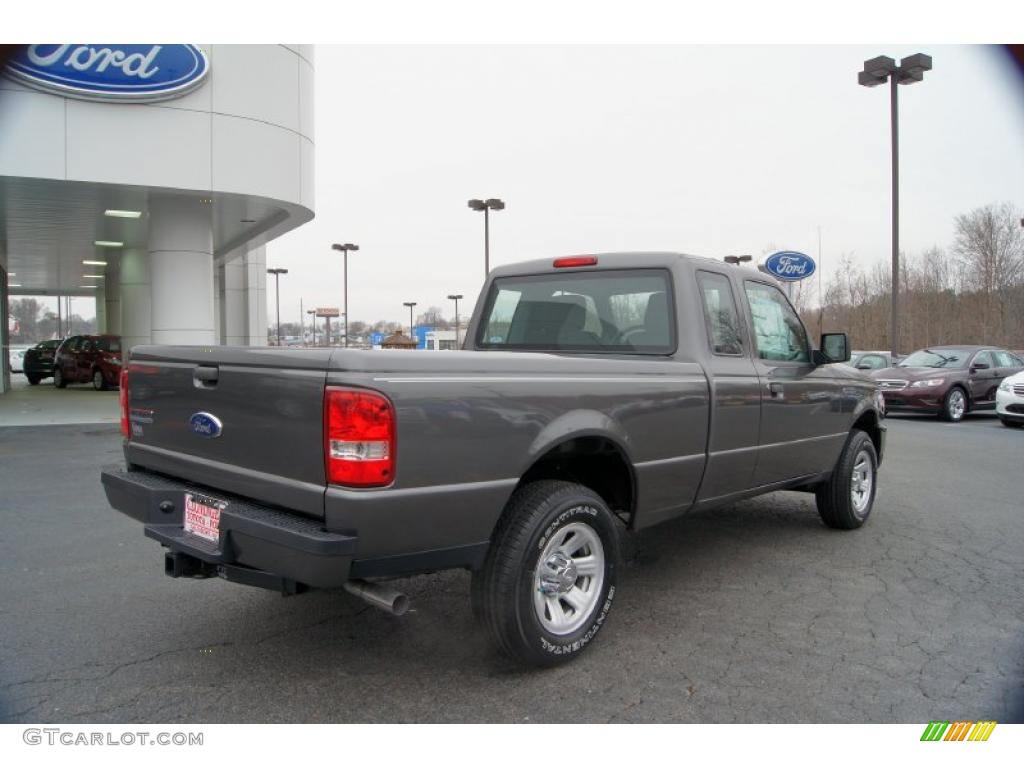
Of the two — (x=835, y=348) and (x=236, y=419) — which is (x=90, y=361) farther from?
(x=835, y=348)

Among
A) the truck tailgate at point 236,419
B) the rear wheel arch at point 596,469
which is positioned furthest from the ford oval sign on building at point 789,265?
the truck tailgate at point 236,419

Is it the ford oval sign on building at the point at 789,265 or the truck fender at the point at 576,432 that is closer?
the truck fender at the point at 576,432

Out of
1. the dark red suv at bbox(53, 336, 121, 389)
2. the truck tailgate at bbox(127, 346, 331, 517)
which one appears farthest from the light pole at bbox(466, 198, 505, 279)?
the truck tailgate at bbox(127, 346, 331, 517)

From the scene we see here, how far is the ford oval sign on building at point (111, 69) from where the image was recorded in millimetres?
10969

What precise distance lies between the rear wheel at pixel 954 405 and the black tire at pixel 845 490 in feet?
34.5

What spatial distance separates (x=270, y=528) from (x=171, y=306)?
40.3 feet

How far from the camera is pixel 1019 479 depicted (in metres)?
8.20

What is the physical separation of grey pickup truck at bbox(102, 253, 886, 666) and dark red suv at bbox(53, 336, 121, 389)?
63.1 ft

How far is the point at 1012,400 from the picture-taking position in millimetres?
13680

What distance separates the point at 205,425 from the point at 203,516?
1.30ft

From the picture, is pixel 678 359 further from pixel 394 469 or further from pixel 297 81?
pixel 297 81

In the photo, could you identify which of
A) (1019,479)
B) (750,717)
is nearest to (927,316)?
(1019,479)

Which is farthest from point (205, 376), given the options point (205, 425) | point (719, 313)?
point (719, 313)

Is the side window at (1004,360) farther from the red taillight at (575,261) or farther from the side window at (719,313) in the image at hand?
the red taillight at (575,261)
